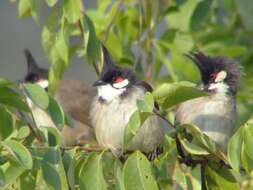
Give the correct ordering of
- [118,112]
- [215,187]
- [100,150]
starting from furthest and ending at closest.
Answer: [118,112], [215,187], [100,150]

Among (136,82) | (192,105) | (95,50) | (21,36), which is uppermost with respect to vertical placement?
(95,50)

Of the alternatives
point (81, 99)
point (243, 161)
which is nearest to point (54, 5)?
point (243, 161)

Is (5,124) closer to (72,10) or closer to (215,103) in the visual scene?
(72,10)

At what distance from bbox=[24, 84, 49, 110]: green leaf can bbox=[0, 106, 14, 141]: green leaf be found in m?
0.18

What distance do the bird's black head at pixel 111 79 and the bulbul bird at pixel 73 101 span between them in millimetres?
1686

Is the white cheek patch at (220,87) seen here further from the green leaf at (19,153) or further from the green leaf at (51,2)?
the green leaf at (19,153)

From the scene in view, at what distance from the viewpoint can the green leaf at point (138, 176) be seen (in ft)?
9.53

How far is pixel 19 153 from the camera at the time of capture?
2805 mm

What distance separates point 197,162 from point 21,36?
6.57 metres

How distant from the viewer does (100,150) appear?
3.20m

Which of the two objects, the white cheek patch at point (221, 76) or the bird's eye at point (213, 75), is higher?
the bird's eye at point (213, 75)

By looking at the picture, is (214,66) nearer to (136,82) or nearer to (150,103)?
(136,82)

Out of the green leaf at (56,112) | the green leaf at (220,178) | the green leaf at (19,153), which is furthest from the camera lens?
the green leaf at (220,178)

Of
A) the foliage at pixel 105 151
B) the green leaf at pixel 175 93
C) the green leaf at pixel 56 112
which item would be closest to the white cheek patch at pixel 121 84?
the foliage at pixel 105 151
